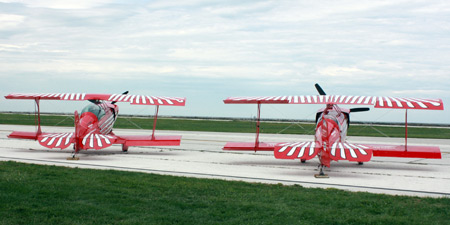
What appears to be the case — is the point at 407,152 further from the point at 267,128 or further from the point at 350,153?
the point at 267,128

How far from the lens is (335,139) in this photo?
14414 mm

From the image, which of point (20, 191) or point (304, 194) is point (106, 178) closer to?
point (20, 191)

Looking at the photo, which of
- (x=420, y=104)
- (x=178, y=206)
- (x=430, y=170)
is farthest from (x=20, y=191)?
(x=430, y=170)

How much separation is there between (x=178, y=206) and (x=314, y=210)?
2.46 meters

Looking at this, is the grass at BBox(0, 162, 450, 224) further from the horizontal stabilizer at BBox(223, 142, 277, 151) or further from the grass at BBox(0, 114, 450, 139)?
the grass at BBox(0, 114, 450, 139)

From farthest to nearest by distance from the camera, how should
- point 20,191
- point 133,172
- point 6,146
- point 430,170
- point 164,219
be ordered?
point 6,146 < point 430,170 < point 133,172 < point 20,191 < point 164,219

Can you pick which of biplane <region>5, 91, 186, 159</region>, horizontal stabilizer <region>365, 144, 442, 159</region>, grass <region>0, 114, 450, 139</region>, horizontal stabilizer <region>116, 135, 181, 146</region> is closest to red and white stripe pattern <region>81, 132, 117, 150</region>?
biplane <region>5, 91, 186, 159</region>

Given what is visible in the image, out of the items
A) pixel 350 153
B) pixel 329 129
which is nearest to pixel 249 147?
pixel 329 129

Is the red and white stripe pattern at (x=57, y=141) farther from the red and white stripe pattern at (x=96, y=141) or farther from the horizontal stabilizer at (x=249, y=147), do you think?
the horizontal stabilizer at (x=249, y=147)

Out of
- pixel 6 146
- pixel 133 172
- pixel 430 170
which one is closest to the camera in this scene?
pixel 133 172

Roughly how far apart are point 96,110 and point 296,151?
8771mm

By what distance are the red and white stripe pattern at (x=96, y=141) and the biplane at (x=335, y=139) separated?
3983mm

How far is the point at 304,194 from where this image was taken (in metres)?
10.4

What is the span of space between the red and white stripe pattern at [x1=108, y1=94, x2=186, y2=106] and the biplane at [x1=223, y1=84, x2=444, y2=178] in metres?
2.41
